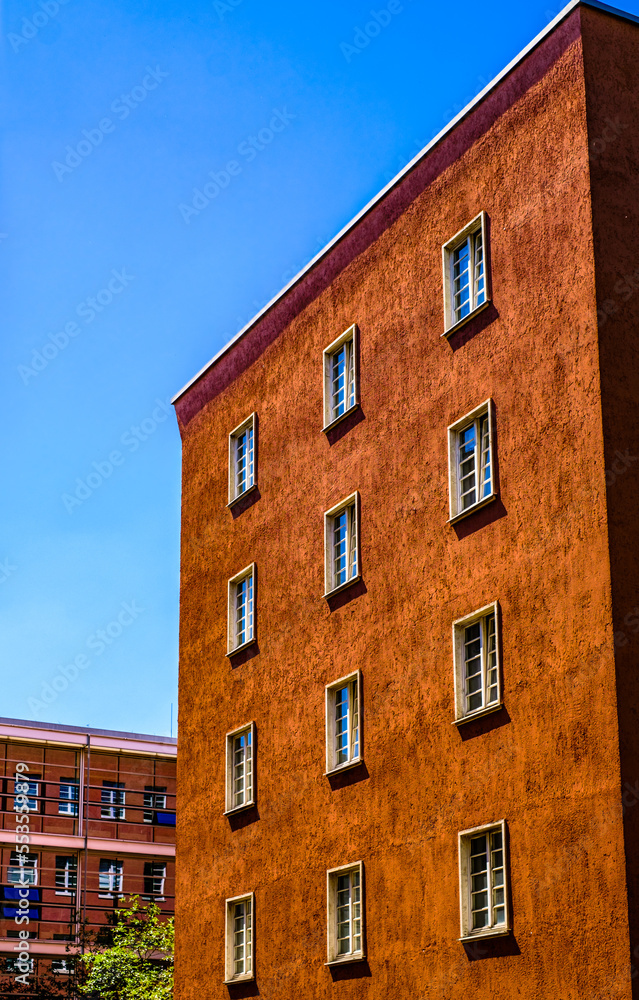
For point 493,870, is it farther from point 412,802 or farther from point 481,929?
point 412,802

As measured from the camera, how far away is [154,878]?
67.9 metres

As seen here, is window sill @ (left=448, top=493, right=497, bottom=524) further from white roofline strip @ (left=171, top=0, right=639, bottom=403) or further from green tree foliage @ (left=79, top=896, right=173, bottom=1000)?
green tree foliage @ (left=79, top=896, right=173, bottom=1000)

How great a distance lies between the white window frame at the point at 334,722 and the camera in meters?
24.7

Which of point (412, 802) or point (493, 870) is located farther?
point (412, 802)

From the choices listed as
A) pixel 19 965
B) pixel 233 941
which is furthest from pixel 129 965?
pixel 233 941

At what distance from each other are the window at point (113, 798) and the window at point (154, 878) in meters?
2.88

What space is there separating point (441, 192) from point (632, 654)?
393 inches

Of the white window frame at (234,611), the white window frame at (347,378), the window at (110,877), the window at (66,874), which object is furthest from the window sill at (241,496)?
the window at (110,877)

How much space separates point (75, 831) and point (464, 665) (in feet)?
161

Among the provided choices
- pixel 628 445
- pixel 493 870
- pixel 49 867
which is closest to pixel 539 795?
pixel 493 870

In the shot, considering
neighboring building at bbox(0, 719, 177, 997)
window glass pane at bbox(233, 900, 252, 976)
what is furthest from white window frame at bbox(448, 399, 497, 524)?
neighboring building at bbox(0, 719, 177, 997)

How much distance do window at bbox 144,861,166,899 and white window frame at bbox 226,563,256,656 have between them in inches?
1591

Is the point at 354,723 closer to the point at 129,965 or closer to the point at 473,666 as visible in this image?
the point at 473,666

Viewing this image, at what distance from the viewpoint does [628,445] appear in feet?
66.2
